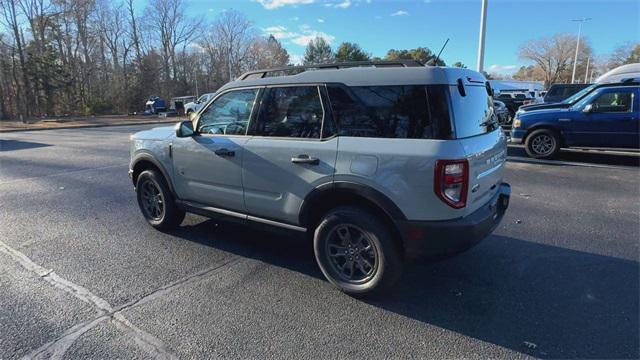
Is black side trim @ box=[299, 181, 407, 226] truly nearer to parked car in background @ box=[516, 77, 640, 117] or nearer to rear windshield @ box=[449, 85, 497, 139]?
rear windshield @ box=[449, 85, 497, 139]

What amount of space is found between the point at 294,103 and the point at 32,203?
526 cm

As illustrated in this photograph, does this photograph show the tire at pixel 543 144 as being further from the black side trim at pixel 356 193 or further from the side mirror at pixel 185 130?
the side mirror at pixel 185 130

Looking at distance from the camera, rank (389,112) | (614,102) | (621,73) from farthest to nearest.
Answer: (621,73) → (614,102) → (389,112)

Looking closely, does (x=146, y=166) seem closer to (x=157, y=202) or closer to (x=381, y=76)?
(x=157, y=202)

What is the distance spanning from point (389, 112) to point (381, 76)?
0.30 meters

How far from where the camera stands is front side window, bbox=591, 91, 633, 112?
8344 mm

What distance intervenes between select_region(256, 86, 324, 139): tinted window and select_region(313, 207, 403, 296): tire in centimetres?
Result: 78

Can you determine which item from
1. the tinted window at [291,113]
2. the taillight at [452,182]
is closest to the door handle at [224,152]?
the tinted window at [291,113]

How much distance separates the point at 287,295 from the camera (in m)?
3.17

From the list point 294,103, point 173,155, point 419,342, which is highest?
point 294,103

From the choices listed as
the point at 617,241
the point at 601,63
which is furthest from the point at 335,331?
the point at 601,63

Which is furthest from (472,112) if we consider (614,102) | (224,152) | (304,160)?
(614,102)

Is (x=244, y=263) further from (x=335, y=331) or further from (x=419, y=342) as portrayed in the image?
(x=419, y=342)

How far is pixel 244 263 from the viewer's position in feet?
12.4
